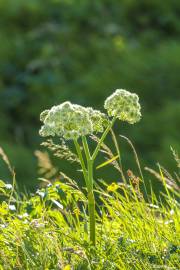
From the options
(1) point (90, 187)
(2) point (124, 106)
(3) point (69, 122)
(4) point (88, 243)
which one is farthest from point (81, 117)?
(4) point (88, 243)

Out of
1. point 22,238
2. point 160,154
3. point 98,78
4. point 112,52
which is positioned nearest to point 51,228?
point 22,238

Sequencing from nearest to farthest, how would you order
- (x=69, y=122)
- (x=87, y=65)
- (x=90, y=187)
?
1. (x=69, y=122)
2. (x=90, y=187)
3. (x=87, y=65)

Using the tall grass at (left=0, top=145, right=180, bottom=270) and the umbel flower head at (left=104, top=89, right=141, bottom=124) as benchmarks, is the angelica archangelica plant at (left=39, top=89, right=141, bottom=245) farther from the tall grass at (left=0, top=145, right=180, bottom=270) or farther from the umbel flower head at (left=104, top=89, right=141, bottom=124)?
the tall grass at (left=0, top=145, right=180, bottom=270)

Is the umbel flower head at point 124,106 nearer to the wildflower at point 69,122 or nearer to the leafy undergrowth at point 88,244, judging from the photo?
the wildflower at point 69,122

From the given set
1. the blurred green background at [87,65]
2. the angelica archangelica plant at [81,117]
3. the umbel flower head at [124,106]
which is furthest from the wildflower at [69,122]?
the blurred green background at [87,65]

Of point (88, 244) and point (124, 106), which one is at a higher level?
point (124, 106)

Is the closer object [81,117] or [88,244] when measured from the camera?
[81,117]

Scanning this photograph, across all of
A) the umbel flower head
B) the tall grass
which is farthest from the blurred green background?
the umbel flower head

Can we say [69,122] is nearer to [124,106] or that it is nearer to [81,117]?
[81,117]

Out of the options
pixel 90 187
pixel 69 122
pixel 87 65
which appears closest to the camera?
pixel 69 122
